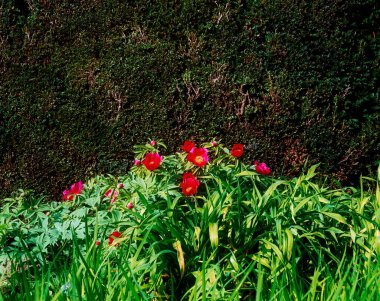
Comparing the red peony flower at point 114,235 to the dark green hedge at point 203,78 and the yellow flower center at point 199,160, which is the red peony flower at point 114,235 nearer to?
the yellow flower center at point 199,160

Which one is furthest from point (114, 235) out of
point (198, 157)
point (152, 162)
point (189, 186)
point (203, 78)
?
point (203, 78)

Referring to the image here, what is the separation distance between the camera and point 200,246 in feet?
10.4

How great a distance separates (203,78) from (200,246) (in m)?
2.02

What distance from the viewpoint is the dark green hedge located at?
16.0 feet

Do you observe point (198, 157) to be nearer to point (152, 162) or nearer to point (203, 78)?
point (152, 162)

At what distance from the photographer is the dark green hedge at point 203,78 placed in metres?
4.86

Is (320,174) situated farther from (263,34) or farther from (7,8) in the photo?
(7,8)

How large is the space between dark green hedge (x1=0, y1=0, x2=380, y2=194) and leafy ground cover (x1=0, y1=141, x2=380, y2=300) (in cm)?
82

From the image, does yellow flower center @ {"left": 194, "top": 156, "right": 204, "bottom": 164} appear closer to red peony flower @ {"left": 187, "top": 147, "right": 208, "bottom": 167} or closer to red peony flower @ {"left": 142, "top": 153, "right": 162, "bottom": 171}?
red peony flower @ {"left": 187, "top": 147, "right": 208, "bottom": 167}

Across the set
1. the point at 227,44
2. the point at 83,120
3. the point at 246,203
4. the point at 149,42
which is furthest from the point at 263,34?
the point at 246,203

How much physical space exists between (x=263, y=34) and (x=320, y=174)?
114 centimetres

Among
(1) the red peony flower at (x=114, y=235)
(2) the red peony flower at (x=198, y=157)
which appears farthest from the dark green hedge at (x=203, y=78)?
(1) the red peony flower at (x=114, y=235)

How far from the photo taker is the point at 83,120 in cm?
502

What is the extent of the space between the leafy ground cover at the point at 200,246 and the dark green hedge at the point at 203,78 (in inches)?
32.3
